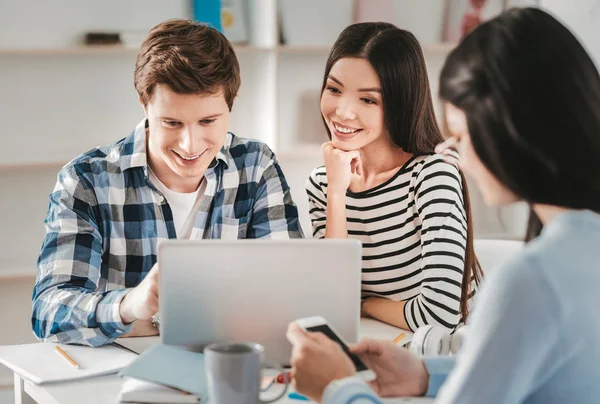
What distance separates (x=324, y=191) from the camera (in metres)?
2.32

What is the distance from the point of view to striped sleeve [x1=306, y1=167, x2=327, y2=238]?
90.7 inches

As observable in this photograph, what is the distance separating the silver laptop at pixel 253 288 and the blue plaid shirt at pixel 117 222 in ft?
0.98

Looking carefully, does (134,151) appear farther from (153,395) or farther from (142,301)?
(153,395)

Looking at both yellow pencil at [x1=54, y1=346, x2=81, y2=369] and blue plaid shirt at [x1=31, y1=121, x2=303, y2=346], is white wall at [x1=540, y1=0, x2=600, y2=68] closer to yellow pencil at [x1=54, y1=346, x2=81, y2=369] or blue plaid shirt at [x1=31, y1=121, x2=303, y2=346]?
blue plaid shirt at [x1=31, y1=121, x2=303, y2=346]

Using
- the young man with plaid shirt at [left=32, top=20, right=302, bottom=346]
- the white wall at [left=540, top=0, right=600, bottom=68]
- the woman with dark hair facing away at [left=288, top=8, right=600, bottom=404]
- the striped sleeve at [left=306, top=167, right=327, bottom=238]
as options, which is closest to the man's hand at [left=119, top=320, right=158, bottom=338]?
the young man with plaid shirt at [left=32, top=20, right=302, bottom=346]

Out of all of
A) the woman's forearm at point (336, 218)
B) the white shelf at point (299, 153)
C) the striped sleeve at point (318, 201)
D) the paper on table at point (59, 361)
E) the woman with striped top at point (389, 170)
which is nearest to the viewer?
the paper on table at point (59, 361)

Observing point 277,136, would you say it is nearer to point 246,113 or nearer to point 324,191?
point 246,113

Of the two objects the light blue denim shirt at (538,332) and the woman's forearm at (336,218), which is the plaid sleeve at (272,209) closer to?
the woman's forearm at (336,218)

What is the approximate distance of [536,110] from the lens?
1.01 metres

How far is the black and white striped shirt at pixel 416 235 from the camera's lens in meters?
1.90

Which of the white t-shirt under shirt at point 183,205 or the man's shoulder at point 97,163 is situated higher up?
the man's shoulder at point 97,163

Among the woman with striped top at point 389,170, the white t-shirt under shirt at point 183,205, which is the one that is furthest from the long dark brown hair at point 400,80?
the white t-shirt under shirt at point 183,205

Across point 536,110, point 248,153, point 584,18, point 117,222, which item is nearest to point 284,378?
point 536,110

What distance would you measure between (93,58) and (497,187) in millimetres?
2773
